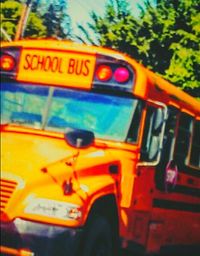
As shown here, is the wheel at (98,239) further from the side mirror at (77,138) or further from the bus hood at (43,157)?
the side mirror at (77,138)

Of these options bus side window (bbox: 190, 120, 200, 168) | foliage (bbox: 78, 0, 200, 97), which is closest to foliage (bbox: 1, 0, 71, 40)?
foliage (bbox: 78, 0, 200, 97)

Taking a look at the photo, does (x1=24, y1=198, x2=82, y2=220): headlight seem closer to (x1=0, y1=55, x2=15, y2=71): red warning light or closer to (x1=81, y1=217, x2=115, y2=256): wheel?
(x1=81, y1=217, x2=115, y2=256): wheel

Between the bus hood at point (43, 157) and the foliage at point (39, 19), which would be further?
the foliage at point (39, 19)

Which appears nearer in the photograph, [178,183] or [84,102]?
[84,102]

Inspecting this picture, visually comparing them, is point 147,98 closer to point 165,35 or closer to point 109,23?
point 165,35

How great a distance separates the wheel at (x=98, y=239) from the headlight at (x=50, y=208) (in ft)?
1.47

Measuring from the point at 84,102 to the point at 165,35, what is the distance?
53.9 feet

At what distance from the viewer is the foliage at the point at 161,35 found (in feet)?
66.7

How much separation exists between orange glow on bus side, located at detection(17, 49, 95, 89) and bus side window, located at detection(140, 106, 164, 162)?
763mm

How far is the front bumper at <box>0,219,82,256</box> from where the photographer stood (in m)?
5.16

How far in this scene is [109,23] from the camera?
23953 mm

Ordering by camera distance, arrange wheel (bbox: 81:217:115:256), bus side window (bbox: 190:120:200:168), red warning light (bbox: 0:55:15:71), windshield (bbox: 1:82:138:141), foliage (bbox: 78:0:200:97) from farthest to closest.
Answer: foliage (bbox: 78:0:200:97) < bus side window (bbox: 190:120:200:168) < red warning light (bbox: 0:55:15:71) < windshield (bbox: 1:82:138:141) < wheel (bbox: 81:217:115:256)

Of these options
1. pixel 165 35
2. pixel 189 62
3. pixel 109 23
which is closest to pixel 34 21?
pixel 109 23

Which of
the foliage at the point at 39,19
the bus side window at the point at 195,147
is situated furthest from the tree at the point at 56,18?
the bus side window at the point at 195,147
